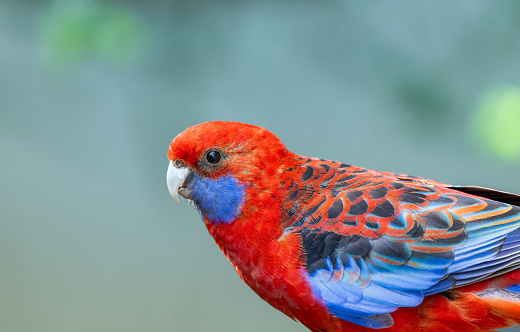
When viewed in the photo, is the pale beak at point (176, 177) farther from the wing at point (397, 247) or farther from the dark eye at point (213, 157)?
the wing at point (397, 247)

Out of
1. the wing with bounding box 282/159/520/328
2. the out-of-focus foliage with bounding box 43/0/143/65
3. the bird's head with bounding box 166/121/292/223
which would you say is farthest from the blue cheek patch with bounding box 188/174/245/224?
the out-of-focus foliage with bounding box 43/0/143/65

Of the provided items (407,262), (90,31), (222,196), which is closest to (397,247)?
(407,262)

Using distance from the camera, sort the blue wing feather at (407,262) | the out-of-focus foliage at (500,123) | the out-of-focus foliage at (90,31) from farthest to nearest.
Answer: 1. the out-of-focus foliage at (90,31)
2. the out-of-focus foliage at (500,123)
3. the blue wing feather at (407,262)

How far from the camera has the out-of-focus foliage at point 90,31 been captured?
2154mm

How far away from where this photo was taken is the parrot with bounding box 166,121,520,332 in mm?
1113

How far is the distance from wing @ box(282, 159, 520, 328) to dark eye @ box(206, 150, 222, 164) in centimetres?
23

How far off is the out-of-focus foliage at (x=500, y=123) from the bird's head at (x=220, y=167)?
126cm

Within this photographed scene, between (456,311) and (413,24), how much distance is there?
1.45 metres

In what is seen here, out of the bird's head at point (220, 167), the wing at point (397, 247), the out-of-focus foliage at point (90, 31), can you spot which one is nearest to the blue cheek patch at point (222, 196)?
the bird's head at point (220, 167)

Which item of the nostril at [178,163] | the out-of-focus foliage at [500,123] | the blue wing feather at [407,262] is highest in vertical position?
the nostril at [178,163]

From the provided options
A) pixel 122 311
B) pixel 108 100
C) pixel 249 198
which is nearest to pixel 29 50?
pixel 108 100

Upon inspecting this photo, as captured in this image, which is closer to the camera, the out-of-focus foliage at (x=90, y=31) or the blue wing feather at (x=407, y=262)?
the blue wing feather at (x=407, y=262)

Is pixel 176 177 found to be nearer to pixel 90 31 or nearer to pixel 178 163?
pixel 178 163

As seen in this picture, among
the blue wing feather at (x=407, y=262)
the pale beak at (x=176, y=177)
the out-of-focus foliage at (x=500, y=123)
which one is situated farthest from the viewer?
the out-of-focus foliage at (x=500, y=123)
